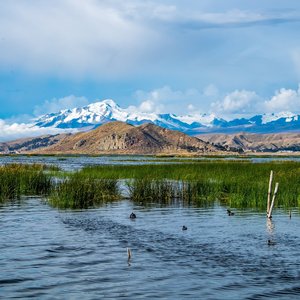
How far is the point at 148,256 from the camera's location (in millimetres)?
20312

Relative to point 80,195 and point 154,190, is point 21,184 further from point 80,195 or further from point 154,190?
point 154,190

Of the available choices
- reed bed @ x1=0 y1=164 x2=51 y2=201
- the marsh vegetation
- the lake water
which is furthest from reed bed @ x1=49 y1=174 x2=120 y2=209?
the lake water

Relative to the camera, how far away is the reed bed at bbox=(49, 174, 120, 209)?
36.0m

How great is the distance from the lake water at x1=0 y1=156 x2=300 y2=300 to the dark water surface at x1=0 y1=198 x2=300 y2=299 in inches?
1.2

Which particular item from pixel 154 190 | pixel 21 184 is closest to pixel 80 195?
pixel 154 190

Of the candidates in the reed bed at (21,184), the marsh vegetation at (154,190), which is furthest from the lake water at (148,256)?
the reed bed at (21,184)

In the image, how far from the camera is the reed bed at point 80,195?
36000 mm

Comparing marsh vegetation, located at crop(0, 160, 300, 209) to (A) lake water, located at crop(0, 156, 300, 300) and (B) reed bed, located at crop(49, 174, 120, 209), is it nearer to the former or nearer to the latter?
(B) reed bed, located at crop(49, 174, 120, 209)

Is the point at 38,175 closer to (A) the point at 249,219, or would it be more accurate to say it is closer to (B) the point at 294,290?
(A) the point at 249,219

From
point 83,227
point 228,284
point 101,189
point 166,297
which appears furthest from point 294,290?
point 101,189

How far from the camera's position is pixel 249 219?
98.0 ft

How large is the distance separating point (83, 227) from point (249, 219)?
9.06 metres

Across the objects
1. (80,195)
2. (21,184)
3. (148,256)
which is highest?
(21,184)

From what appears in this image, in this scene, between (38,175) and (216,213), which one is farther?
(38,175)
